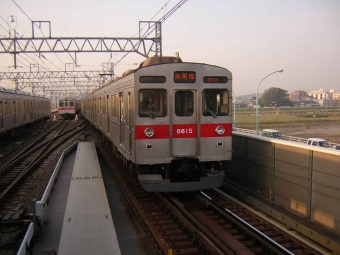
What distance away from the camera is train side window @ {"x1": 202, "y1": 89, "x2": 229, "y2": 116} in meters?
8.26

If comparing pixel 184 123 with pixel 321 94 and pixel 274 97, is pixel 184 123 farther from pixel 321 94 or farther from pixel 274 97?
pixel 321 94

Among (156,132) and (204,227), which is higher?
(156,132)

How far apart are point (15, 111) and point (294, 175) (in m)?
19.9

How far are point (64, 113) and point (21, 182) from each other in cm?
3320

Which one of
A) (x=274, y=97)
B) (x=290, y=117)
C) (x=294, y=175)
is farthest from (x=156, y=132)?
(x=274, y=97)

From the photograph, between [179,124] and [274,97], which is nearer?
[179,124]

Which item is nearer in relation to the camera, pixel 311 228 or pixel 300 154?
pixel 311 228

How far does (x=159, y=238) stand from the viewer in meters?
6.11

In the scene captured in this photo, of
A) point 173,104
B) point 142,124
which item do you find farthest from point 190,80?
point 142,124

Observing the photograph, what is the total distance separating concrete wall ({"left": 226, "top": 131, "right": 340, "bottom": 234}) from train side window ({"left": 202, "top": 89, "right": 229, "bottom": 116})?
113 cm

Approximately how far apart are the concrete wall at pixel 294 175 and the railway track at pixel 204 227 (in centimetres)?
80

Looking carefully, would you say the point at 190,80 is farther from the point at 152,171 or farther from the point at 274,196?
the point at 274,196

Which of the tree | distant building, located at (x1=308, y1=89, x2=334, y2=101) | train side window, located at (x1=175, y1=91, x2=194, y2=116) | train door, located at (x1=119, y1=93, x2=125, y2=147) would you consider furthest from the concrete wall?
distant building, located at (x1=308, y1=89, x2=334, y2=101)

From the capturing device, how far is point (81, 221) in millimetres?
6480
